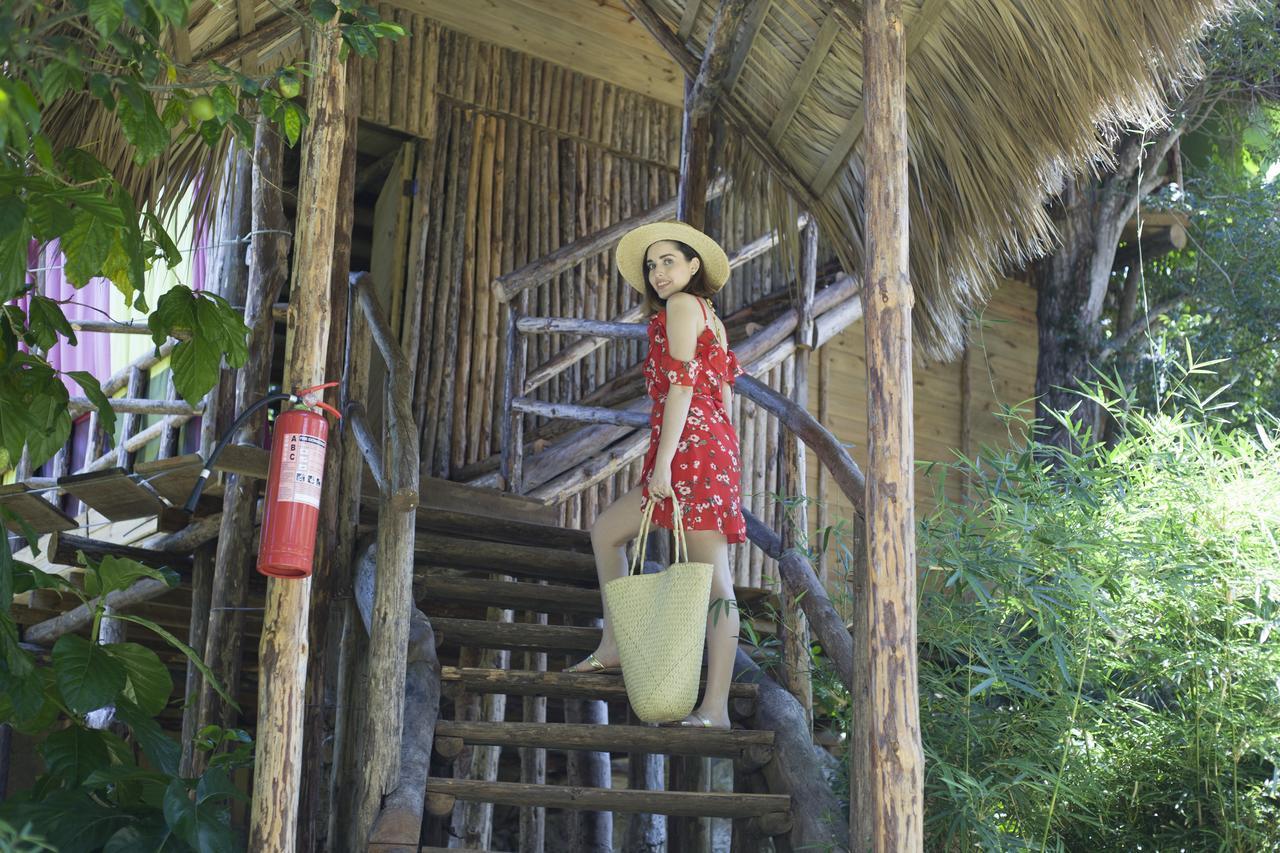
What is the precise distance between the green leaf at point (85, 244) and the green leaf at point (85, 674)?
3.41 ft

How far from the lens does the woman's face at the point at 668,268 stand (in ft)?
14.6

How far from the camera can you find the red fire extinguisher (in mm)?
3242

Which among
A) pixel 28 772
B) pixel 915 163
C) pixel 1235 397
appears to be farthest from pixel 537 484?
pixel 1235 397

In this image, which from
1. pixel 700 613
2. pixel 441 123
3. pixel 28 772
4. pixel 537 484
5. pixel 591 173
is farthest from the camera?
pixel 28 772

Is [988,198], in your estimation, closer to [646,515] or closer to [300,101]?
[646,515]

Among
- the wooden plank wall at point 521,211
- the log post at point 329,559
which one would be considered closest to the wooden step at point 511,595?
the log post at point 329,559

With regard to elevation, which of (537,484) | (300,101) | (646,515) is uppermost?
(300,101)

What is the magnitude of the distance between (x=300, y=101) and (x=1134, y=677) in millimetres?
5115

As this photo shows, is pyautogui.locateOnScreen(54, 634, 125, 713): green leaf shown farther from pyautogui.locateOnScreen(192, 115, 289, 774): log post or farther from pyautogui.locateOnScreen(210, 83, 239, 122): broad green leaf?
pyautogui.locateOnScreen(192, 115, 289, 774): log post

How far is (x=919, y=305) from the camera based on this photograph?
502cm

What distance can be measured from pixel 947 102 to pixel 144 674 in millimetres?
3189

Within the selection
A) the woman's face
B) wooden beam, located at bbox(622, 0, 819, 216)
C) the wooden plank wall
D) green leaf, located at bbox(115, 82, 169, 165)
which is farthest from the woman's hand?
the wooden plank wall

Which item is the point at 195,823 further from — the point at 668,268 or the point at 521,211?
the point at 521,211

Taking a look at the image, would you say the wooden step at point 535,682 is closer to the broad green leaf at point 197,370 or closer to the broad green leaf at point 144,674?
the broad green leaf at point 144,674
